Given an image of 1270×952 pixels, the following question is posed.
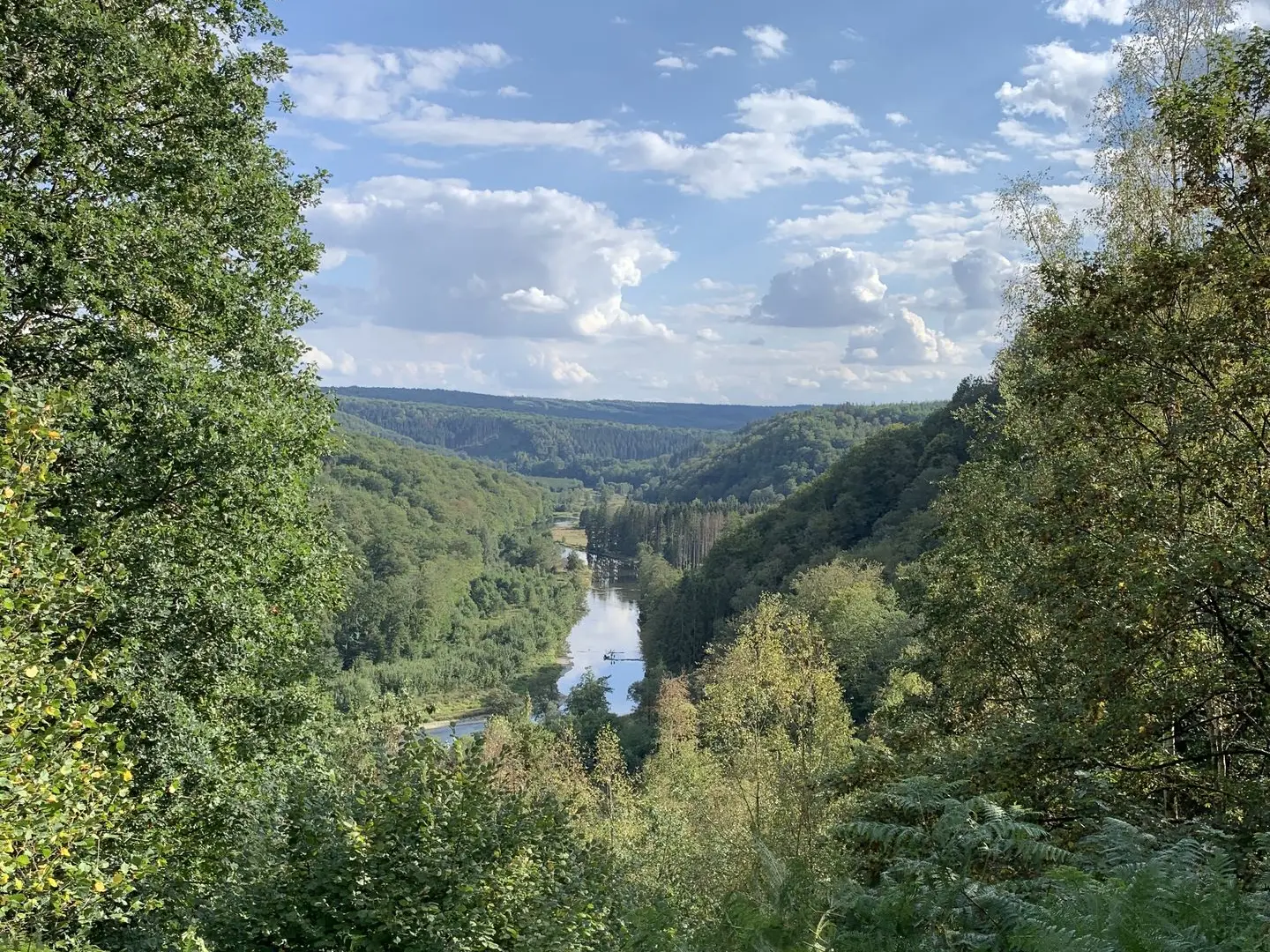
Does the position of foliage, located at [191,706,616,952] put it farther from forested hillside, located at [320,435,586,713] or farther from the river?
forested hillside, located at [320,435,586,713]

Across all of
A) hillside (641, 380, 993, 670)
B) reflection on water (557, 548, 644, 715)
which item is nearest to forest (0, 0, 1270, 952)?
hillside (641, 380, 993, 670)

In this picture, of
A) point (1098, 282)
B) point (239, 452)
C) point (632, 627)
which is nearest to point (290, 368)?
point (239, 452)

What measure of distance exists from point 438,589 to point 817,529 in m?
72.3

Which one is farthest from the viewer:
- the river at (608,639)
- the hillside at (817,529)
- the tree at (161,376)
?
the river at (608,639)

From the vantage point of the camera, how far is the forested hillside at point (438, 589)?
106 meters

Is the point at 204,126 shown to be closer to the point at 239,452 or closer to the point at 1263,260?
the point at 239,452

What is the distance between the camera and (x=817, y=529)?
261 ft

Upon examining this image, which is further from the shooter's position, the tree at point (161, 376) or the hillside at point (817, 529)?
the hillside at point (817, 529)

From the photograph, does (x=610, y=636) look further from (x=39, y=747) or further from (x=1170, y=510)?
(x=39, y=747)

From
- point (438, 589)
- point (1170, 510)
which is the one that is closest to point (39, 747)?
point (1170, 510)

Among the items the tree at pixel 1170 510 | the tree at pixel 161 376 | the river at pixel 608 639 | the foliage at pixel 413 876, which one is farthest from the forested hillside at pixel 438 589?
the tree at pixel 1170 510

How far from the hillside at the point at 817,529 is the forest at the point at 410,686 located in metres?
53.4

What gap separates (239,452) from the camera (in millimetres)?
9125

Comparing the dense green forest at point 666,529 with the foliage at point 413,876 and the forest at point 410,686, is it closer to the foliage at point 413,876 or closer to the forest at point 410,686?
the forest at point 410,686
